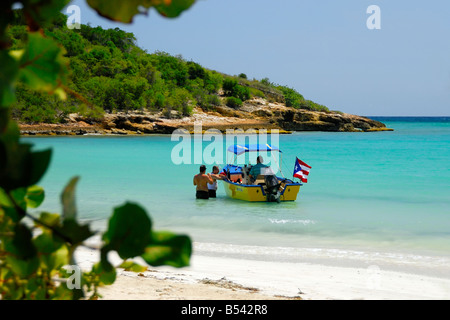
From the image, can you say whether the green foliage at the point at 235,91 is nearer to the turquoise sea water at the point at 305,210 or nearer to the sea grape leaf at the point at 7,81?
the turquoise sea water at the point at 305,210

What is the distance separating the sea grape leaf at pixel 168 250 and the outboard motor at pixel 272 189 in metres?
13.6

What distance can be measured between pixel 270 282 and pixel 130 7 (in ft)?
21.6

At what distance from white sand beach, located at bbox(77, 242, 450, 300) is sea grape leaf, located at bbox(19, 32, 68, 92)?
477cm

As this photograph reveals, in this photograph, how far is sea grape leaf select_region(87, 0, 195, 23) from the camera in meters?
0.52

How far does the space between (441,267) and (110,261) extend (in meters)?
8.79

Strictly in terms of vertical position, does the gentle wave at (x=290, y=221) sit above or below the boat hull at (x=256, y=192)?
below

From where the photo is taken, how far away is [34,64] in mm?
515

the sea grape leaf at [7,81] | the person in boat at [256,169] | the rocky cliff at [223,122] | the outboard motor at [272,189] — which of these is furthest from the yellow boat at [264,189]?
the rocky cliff at [223,122]

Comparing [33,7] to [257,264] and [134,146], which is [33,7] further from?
[134,146]

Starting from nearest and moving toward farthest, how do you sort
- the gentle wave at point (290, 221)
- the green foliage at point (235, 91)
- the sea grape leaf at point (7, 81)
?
the sea grape leaf at point (7, 81) < the gentle wave at point (290, 221) < the green foliage at point (235, 91)

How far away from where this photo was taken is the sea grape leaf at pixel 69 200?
19.7 inches

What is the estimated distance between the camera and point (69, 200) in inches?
20.1

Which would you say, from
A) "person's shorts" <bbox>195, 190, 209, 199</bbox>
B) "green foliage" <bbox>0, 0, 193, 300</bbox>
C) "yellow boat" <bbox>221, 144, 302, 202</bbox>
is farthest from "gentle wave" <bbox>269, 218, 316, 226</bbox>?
"green foliage" <bbox>0, 0, 193, 300</bbox>
